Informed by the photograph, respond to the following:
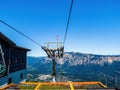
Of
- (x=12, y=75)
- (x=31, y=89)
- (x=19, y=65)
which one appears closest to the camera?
(x=31, y=89)

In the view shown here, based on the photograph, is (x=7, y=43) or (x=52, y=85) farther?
(x=7, y=43)

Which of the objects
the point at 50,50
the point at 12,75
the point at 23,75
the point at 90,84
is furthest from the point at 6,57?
the point at 90,84

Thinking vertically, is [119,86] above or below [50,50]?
below

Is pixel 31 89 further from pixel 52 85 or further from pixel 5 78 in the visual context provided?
pixel 5 78

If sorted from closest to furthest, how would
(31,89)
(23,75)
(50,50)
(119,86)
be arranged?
1. (119,86)
2. (31,89)
3. (50,50)
4. (23,75)

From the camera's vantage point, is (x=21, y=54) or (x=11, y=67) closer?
(x=11, y=67)

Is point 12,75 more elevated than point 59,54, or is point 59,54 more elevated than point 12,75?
point 59,54

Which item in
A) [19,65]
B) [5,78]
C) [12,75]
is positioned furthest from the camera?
[19,65]

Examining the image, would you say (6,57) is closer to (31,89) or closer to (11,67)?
(11,67)

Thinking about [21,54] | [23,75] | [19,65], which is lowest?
[23,75]

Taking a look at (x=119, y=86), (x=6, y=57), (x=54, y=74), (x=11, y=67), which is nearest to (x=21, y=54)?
(x=11, y=67)

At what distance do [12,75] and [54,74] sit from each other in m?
7.32

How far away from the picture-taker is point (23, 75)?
117 feet

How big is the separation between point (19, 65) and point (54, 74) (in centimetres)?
1030
